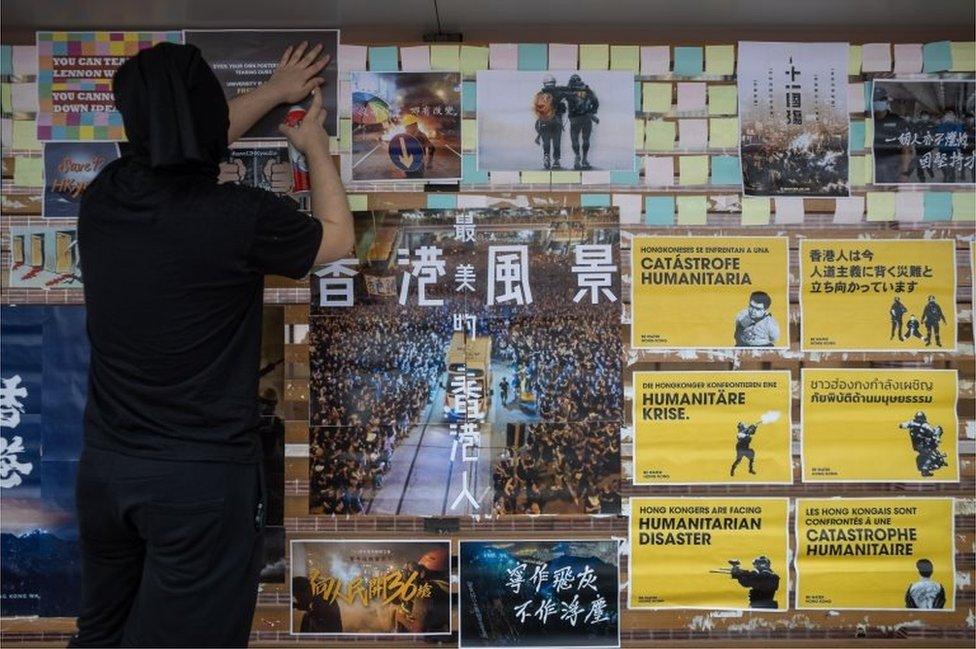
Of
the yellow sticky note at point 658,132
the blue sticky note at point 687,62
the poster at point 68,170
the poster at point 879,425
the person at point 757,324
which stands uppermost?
the blue sticky note at point 687,62

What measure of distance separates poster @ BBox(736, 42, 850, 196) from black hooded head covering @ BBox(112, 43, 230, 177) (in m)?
1.62

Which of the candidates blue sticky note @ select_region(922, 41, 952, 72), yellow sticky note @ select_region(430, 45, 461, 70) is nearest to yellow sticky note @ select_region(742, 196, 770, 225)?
blue sticky note @ select_region(922, 41, 952, 72)

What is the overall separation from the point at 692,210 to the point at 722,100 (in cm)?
36

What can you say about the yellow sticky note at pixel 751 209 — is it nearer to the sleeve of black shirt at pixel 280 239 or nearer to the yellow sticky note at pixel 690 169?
the yellow sticky note at pixel 690 169

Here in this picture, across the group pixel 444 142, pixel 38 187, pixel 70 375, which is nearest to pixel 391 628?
pixel 70 375

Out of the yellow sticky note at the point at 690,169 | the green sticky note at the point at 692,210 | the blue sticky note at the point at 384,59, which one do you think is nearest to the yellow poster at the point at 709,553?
the green sticky note at the point at 692,210

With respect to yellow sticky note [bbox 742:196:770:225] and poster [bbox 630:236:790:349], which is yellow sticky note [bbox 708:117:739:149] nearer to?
yellow sticky note [bbox 742:196:770:225]

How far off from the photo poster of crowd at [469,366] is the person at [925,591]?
39.4 inches

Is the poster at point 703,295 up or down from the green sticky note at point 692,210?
down

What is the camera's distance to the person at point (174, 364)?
7.50ft

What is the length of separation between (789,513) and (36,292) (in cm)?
249

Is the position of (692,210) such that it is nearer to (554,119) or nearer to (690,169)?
(690,169)

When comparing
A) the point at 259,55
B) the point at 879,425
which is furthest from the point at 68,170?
the point at 879,425

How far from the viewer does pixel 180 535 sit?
227 cm
